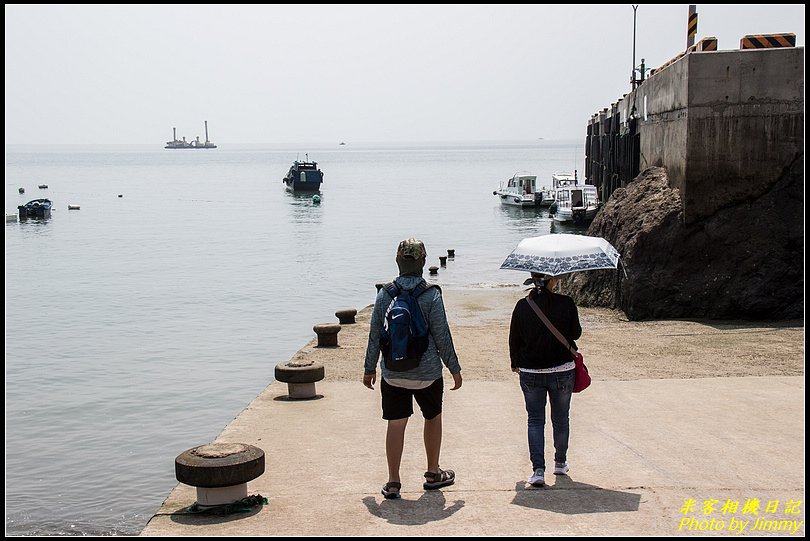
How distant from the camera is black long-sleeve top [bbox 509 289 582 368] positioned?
6176 mm

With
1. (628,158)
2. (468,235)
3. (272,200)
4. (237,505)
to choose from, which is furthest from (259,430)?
(272,200)

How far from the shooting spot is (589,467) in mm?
6812

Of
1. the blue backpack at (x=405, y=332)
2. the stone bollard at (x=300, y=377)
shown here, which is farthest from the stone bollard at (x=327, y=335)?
the blue backpack at (x=405, y=332)

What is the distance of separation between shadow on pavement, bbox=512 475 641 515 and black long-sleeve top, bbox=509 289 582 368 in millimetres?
830

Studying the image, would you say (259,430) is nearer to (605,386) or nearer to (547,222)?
(605,386)

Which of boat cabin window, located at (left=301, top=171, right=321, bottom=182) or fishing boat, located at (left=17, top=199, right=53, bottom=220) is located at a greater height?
boat cabin window, located at (left=301, top=171, right=321, bottom=182)

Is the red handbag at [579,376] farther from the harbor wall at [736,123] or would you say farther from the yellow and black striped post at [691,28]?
the yellow and black striped post at [691,28]

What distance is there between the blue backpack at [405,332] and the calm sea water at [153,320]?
4235 mm

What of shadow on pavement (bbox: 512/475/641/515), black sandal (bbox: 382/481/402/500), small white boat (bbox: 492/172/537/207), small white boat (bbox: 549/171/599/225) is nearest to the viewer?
shadow on pavement (bbox: 512/475/641/515)

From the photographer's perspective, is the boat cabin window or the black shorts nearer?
the black shorts

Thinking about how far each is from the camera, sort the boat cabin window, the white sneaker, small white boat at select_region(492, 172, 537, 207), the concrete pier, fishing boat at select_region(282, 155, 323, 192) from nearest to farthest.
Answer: the concrete pier
the white sneaker
small white boat at select_region(492, 172, 537, 207)
the boat cabin window
fishing boat at select_region(282, 155, 323, 192)

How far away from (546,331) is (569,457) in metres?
1.43

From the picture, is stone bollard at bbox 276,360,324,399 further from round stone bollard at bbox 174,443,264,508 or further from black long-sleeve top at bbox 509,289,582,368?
black long-sleeve top at bbox 509,289,582,368

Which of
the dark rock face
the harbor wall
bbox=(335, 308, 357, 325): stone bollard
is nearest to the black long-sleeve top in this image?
bbox=(335, 308, 357, 325): stone bollard
